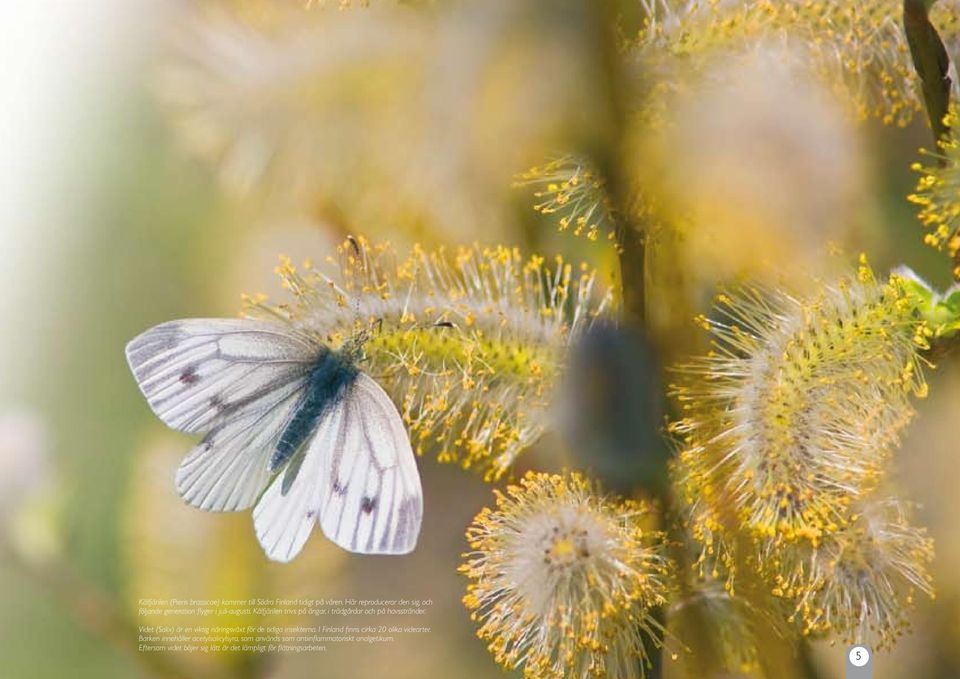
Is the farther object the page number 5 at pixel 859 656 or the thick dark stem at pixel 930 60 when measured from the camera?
the page number 5 at pixel 859 656

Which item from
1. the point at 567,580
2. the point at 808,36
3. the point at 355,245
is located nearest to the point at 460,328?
the point at 355,245

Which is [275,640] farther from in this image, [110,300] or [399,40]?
[399,40]

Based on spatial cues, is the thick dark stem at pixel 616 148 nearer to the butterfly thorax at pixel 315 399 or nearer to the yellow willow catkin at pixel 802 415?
the yellow willow catkin at pixel 802 415

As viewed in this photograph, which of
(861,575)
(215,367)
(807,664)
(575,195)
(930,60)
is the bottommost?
(807,664)

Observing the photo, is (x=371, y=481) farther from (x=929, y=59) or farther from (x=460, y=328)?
(x=929, y=59)

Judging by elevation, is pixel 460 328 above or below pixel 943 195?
below

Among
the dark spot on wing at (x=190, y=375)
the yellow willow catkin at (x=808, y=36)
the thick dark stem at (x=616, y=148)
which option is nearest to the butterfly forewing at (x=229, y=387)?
the dark spot on wing at (x=190, y=375)
